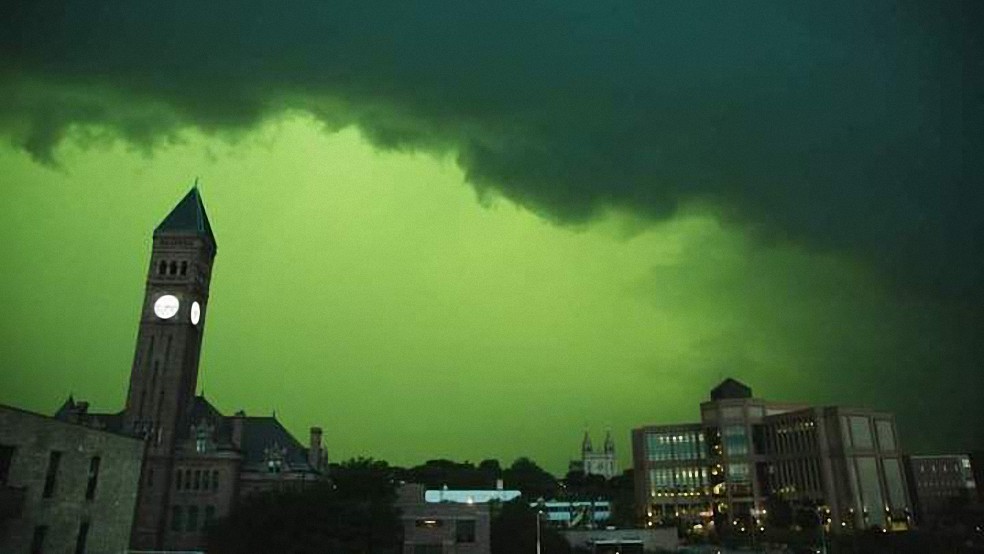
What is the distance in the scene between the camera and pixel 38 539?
43.7 m

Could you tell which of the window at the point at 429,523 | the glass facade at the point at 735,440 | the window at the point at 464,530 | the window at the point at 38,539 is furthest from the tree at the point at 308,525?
the glass facade at the point at 735,440

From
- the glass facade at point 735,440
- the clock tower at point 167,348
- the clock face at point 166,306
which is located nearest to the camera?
the clock tower at point 167,348

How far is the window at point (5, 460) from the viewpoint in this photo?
4134 centimetres

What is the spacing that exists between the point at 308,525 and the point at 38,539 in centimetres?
2643

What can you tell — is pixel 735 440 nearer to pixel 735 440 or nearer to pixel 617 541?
pixel 735 440

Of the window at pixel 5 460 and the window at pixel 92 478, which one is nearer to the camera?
the window at pixel 5 460

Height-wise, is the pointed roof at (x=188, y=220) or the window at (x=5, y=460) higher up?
the pointed roof at (x=188, y=220)

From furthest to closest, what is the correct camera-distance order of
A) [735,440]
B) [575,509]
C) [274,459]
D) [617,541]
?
[575,509] < [735,440] < [617,541] < [274,459]

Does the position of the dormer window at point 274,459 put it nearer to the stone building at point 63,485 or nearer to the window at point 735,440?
the stone building at point 63,485

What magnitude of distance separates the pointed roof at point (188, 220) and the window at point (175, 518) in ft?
114

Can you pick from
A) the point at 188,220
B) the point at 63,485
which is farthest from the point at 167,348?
the point at 63,485

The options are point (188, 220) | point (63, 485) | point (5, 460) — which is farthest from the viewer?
point (188, 220)

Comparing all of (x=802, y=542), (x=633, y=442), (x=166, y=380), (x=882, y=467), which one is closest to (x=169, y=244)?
(x=166, y=380)

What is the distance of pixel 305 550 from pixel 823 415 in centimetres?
11879
